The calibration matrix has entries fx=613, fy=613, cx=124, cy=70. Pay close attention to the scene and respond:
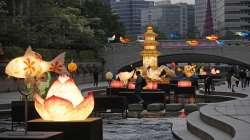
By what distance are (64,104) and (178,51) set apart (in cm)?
6910

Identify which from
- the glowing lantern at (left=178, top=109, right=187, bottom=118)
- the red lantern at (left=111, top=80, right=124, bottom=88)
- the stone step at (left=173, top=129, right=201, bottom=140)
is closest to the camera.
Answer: the stone step at (left=173, top=129, right=201, bottom=140)

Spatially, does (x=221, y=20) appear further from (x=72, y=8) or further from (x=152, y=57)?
(x=152, y=57)

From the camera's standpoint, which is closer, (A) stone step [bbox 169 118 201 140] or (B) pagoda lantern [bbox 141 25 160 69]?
(A) stone step [bbox 169 118 201 140]

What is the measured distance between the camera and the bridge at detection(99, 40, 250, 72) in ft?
255

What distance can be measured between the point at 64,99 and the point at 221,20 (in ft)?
502

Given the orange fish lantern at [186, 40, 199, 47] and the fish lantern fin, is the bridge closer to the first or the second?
the orange fish lantern at [186, 40, 199, 47]

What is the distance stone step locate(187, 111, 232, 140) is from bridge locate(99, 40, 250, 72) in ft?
200

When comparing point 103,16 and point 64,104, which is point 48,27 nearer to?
point 103,16

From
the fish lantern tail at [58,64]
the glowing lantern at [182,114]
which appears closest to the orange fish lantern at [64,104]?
the fish lantern tail at [58,64]

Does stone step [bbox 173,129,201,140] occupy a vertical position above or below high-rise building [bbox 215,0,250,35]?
below

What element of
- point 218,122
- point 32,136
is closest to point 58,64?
Result: point 218,122

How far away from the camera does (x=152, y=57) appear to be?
149 feet

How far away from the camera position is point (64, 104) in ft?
38.2

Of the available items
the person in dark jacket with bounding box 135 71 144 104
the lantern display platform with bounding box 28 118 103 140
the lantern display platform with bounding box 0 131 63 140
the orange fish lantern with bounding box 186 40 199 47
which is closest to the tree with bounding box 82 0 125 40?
the orange fish lantern with bounding box 186 40 199 47
